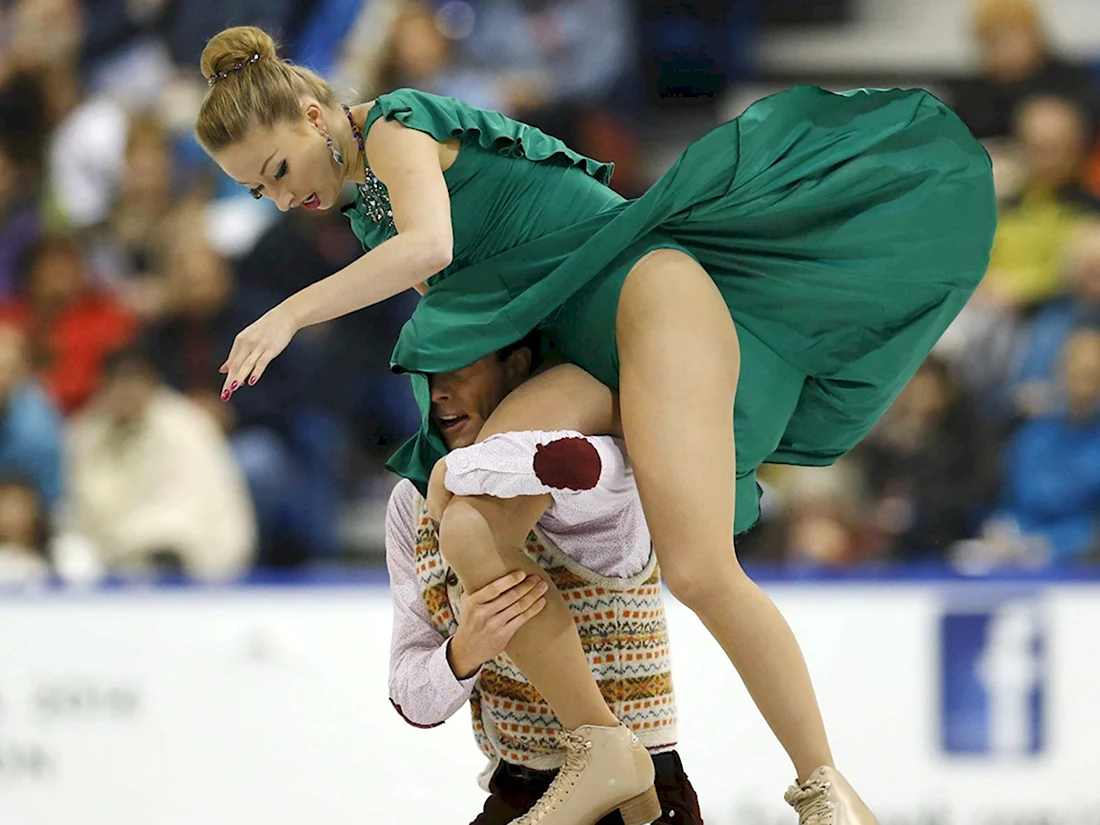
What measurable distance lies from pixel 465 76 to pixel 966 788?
2.63 meters

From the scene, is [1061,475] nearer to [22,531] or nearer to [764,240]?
[764,240]

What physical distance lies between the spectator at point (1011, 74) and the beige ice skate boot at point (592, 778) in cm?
303

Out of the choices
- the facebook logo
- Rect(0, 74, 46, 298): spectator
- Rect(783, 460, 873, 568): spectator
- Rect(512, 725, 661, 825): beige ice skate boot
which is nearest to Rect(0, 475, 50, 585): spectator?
Rect(0, 74, 46, 298): spectator

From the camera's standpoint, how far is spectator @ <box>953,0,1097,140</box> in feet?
15.6

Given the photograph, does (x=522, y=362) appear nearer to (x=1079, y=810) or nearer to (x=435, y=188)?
(x=435, y=188)

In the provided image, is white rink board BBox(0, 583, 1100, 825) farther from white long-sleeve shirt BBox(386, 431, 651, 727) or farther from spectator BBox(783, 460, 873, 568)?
white long-sleeve shirt BBox(386, 431, 651, 727)

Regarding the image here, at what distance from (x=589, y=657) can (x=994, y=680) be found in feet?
5.27

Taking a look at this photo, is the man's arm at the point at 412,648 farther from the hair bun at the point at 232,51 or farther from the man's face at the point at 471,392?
the hair bun at the point at 232,51

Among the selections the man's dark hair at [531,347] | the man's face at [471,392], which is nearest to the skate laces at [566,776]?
the man's face at [471,392]

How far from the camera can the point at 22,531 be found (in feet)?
14.7

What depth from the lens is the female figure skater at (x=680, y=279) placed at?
2135 millimetres

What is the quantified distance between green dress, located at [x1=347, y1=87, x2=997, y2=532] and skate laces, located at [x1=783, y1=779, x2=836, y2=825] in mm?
436

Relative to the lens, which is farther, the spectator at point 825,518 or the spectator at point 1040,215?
the spectator at point 1040,215

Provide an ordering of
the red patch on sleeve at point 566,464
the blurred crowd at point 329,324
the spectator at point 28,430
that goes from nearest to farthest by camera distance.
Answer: the red patch on sleeve at point 566,464
the blurred crowd at point 329,324
the spectator at point 28,430
